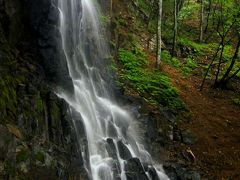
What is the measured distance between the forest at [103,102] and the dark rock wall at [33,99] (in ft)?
0.11

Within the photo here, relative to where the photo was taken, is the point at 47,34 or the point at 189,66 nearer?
the point at 47,34

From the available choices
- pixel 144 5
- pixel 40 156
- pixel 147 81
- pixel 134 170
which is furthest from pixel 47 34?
pixel 144 5

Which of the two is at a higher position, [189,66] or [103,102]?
[103,102]

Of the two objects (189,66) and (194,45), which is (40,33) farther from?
(194,45)

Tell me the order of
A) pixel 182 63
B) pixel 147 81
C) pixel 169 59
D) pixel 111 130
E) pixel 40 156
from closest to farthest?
1. pixel 40 156
2. pixel 111 130
3. pixel 147 81
4. pixel 169 59
5. pixel 182 63

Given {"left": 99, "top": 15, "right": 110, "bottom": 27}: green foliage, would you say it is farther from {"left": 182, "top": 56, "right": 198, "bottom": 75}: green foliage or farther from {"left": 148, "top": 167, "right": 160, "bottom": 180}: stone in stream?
{"left": 148, "top": 167, "right": 160, "bottom": 180}: stone in stream

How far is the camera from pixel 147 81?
19047 mm

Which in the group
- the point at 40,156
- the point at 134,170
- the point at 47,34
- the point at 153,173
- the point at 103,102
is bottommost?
the point at 153,173

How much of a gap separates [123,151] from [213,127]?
565 centimetres

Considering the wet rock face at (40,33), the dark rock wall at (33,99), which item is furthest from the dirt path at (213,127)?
the wet rock face at (40,33)

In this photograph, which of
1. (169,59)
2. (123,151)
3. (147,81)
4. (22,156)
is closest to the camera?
(22,156)

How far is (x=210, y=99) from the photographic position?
66.7 ft

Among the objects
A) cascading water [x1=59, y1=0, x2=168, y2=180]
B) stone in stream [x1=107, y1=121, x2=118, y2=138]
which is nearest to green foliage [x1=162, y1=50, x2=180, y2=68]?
cascading water [x1=59, y1=0, x2=168, y2=180]

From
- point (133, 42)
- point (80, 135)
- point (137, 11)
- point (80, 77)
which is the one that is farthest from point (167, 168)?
point (137, 11)
